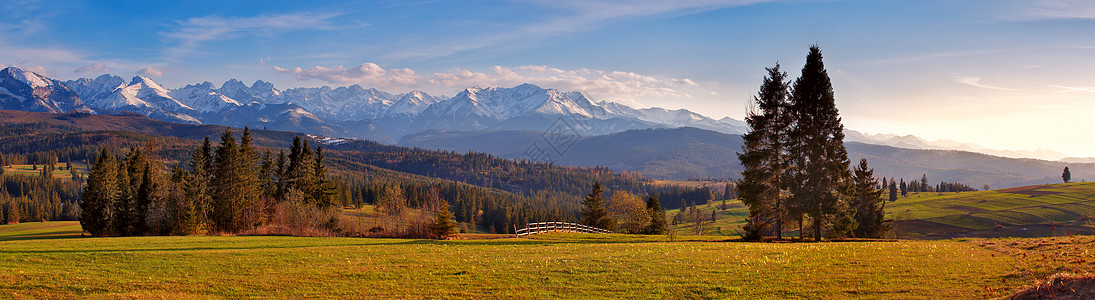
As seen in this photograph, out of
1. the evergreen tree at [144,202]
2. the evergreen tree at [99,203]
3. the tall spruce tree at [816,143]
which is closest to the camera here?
the tall spruce tree at [816,143]

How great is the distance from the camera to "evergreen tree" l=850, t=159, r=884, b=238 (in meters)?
54.2

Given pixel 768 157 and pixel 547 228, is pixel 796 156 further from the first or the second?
pixel 547 228

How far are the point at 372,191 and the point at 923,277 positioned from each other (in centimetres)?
14404

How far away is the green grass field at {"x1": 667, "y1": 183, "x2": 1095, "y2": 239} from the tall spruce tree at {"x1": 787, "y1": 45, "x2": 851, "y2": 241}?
165 ft

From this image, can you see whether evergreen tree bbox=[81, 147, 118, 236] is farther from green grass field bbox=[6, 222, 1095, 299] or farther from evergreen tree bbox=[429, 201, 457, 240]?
green grass field bbox=[6, 222, 1095, 299]

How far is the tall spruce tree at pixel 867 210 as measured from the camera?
5419 centimetres

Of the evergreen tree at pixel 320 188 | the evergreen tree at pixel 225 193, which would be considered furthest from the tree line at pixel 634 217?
the evergreen tree at pixel 225 193

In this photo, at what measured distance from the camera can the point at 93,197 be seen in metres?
65.3

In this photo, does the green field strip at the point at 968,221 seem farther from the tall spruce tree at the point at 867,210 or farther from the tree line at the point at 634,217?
the tree line at the point at 634,217

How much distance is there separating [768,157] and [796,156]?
6.28ft

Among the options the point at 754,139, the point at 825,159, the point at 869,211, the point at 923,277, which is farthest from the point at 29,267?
the point at 869,211

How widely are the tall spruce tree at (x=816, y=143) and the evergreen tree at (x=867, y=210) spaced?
58.9 feet

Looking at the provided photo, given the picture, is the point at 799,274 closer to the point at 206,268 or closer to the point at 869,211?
the point at 206,268

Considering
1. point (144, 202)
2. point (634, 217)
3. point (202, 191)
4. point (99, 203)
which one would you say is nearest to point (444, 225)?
point (202, 191)
